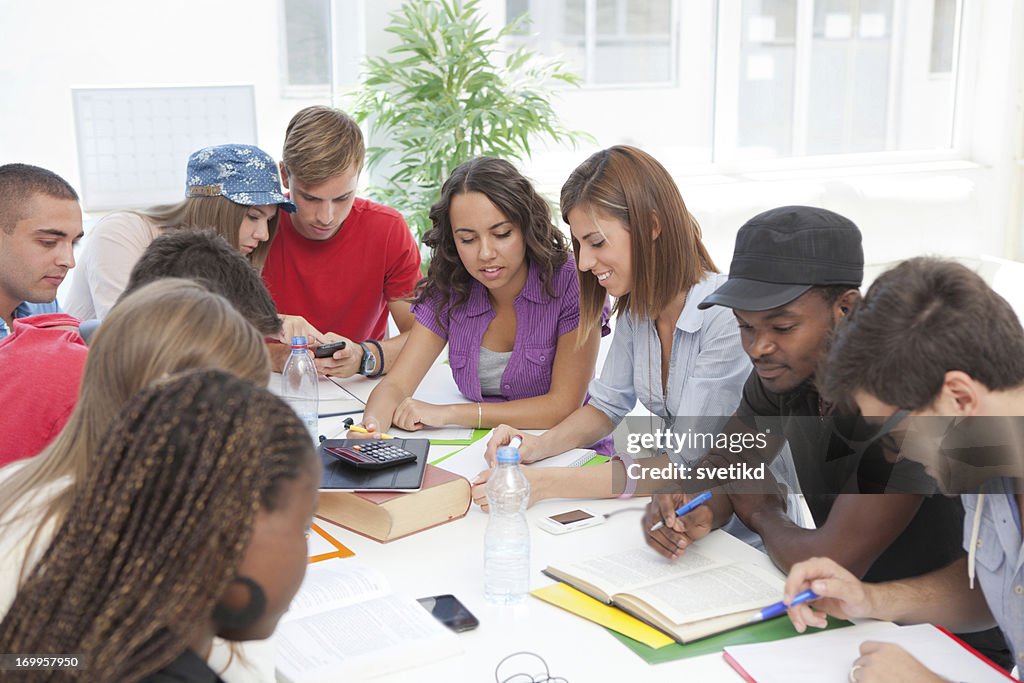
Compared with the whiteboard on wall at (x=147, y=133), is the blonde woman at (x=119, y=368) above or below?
below

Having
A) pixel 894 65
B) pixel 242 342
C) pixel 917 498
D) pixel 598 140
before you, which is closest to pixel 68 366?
pixel 242 342

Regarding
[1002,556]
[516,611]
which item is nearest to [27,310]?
[516,611]

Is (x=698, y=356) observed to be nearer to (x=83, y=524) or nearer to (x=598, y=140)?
(x=83, y=524)

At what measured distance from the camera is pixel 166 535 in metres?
0.77

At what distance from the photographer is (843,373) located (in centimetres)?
125

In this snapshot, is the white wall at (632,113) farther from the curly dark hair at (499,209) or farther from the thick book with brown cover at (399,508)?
the thick book with brown cover at (399,508)

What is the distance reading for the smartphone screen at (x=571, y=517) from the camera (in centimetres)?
169

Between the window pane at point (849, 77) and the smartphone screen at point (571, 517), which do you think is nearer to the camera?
the smartphone screen at point (571, 517)

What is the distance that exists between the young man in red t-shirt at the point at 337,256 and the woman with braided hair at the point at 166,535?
1735mm

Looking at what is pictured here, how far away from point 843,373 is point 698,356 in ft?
2.36

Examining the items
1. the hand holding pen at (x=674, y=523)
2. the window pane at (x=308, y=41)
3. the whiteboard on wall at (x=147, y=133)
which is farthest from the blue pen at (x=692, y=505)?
the window pane at (x=308, y=41)

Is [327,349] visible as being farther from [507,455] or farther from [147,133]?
[147,133]

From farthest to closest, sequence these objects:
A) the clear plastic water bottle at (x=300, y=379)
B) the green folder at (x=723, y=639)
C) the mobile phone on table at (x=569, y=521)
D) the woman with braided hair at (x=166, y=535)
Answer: the clear plastic water bottle at (x=300, y=379), the mobile phone on table at (x=569, y=521), the green folder at (x=723, y=639), the woman with braided hair at (x=166, y=535)

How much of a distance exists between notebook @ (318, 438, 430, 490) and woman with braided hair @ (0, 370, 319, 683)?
32.7 inches
